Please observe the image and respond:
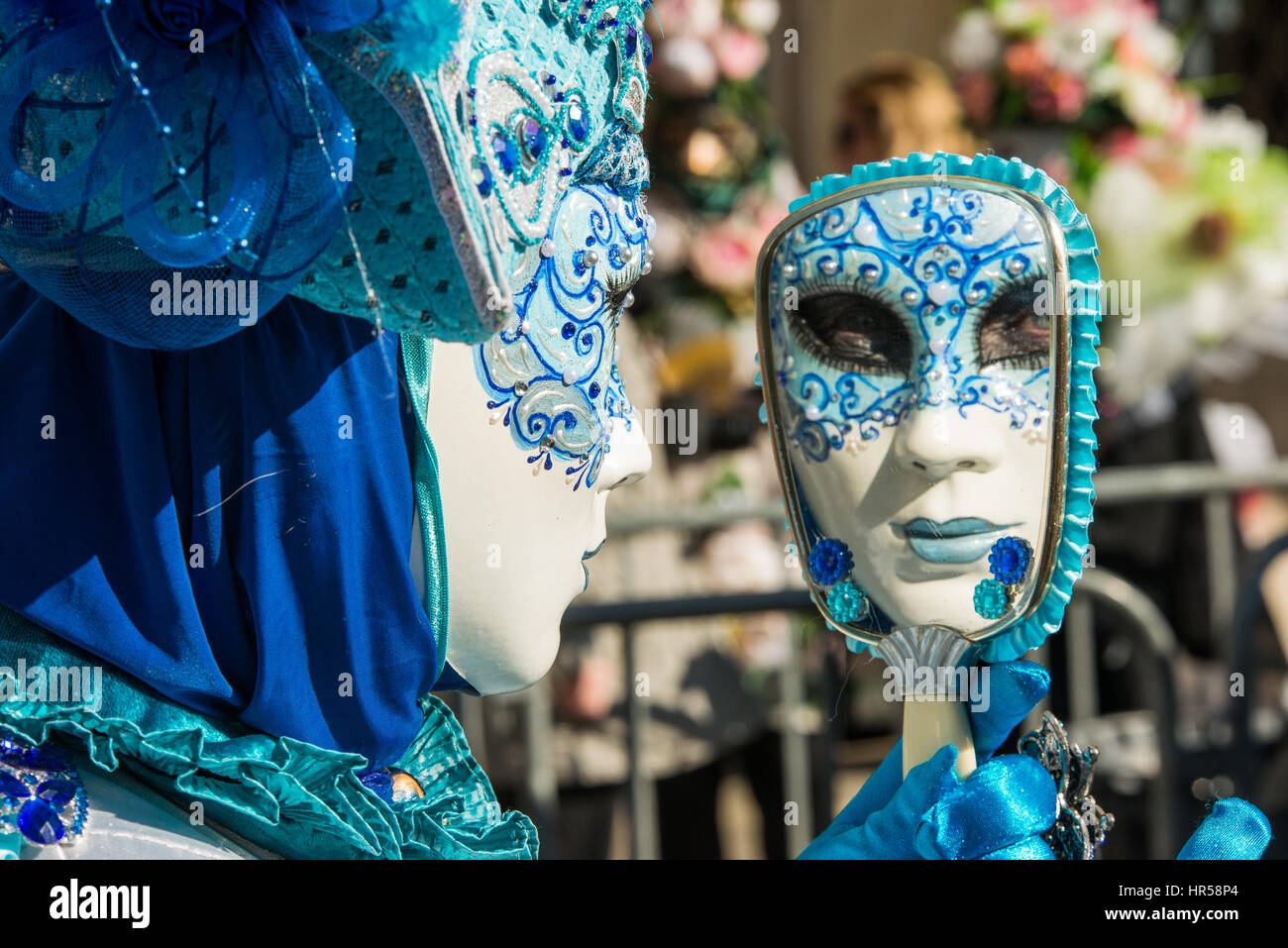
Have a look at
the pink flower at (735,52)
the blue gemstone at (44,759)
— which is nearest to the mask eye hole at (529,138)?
the blue gemstone at (44,759)

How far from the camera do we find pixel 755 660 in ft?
11.3

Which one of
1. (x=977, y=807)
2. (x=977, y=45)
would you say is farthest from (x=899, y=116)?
(x=977, y=807)

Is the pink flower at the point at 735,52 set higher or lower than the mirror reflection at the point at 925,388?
higher

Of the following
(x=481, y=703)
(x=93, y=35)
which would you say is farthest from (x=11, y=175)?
(x=481, y=703)

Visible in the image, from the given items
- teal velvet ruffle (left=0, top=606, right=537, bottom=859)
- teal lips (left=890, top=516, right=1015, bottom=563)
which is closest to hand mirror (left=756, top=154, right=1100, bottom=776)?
teal lips (left=890, top=516, right=1015, bottom=563)

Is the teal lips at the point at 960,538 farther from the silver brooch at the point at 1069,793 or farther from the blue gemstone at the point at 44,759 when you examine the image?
the blue gemstone at the point at 44,759

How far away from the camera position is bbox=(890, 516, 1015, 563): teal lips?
4.42 ft

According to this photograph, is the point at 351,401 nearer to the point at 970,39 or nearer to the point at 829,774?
the point at 829,774

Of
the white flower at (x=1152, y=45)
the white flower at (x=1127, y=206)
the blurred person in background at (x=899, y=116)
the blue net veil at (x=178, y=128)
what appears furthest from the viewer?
the white flower at (x=1152, y=45)

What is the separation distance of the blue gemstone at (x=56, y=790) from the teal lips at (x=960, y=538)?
2.50 feet

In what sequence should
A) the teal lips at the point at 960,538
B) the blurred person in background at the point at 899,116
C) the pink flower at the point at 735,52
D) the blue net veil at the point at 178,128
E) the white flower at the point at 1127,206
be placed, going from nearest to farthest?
the blue net veil at the point at 178,128
the teal lips at the point at 960,538
the blurred person in background at the point at 899,116
the white flower at the point at 1127,206
the pink flower at the point at 735,52

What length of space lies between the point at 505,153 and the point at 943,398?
1.59ft

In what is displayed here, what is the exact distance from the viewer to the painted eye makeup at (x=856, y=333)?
4.43ft

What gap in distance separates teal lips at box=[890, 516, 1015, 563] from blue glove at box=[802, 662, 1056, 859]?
0.39 feet
